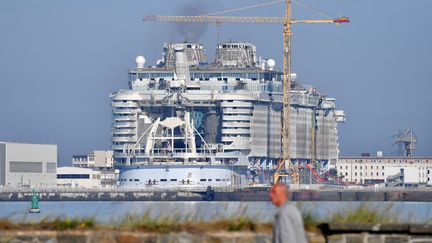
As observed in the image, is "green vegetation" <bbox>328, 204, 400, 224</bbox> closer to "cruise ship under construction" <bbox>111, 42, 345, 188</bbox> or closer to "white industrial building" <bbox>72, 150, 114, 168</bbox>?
"cruise ship under construction" <bbox>111, 42, 345, 188</bbox>

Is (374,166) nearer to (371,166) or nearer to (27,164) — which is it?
(371,166)

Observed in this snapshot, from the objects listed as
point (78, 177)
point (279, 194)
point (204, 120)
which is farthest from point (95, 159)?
point (279, 194)

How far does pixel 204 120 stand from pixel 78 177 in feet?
61.3

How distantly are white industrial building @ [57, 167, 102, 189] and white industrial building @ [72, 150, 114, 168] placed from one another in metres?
2.63

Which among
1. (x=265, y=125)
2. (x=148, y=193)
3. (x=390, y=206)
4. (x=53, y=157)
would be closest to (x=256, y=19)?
(x=265, y=125)

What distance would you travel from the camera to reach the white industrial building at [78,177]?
Answer: 135750mm

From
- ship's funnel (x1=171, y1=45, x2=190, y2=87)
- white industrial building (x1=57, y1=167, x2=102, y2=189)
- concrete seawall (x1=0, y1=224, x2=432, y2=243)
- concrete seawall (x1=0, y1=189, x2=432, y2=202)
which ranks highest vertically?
ship's funnel (x1=171, y1=45, x2=190, y2=87)

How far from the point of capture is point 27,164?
127m

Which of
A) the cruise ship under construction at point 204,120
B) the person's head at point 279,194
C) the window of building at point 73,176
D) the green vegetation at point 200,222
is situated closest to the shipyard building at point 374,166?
the cruise ship under construction at point 204,120

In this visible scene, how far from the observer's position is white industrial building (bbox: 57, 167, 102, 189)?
445 feet

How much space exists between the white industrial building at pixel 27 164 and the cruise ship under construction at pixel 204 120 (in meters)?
7.91

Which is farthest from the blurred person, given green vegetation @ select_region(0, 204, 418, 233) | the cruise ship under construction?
the cruise ship under construction

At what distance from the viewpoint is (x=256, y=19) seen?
13162cm

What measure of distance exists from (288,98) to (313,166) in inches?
381
